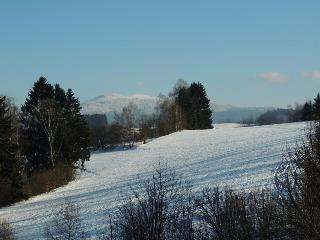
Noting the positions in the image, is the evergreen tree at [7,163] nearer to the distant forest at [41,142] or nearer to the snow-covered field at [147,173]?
the distant forest at [41,142]

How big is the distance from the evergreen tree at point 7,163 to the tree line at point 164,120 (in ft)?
180

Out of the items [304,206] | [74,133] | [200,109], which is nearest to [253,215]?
[304,206]

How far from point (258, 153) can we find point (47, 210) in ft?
64.2

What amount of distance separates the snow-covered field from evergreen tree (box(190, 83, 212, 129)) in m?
47.0

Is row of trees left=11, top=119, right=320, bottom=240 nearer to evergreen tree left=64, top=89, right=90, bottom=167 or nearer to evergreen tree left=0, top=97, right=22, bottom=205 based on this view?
evergreen tree left=0, top=97, right=22, bottom=205

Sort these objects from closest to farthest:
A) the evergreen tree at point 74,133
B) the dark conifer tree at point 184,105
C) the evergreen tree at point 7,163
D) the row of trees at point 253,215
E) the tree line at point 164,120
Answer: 1. the row of trees at point 253,215
2. the evergreen tree at point 7,163
3. the evergreen tree at point 74,133
4. the tree line at point 164,120
5. the dark conifer tree at point 184,105

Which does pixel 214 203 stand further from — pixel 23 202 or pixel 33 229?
pixel 23 202

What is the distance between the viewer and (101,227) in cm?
2955

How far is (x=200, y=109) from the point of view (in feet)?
431

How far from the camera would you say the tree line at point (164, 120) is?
113375 mm

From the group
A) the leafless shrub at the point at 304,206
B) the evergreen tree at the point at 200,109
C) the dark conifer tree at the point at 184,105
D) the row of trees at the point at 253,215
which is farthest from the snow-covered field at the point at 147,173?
the evergreen tree at the point at 200,109

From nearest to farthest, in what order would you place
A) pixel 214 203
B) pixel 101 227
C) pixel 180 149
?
pixel 214 203 < pixel 101 227 < pixel 180 149

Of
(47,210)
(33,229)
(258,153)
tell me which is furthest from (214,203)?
(258,153)

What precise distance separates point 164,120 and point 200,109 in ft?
58.3
